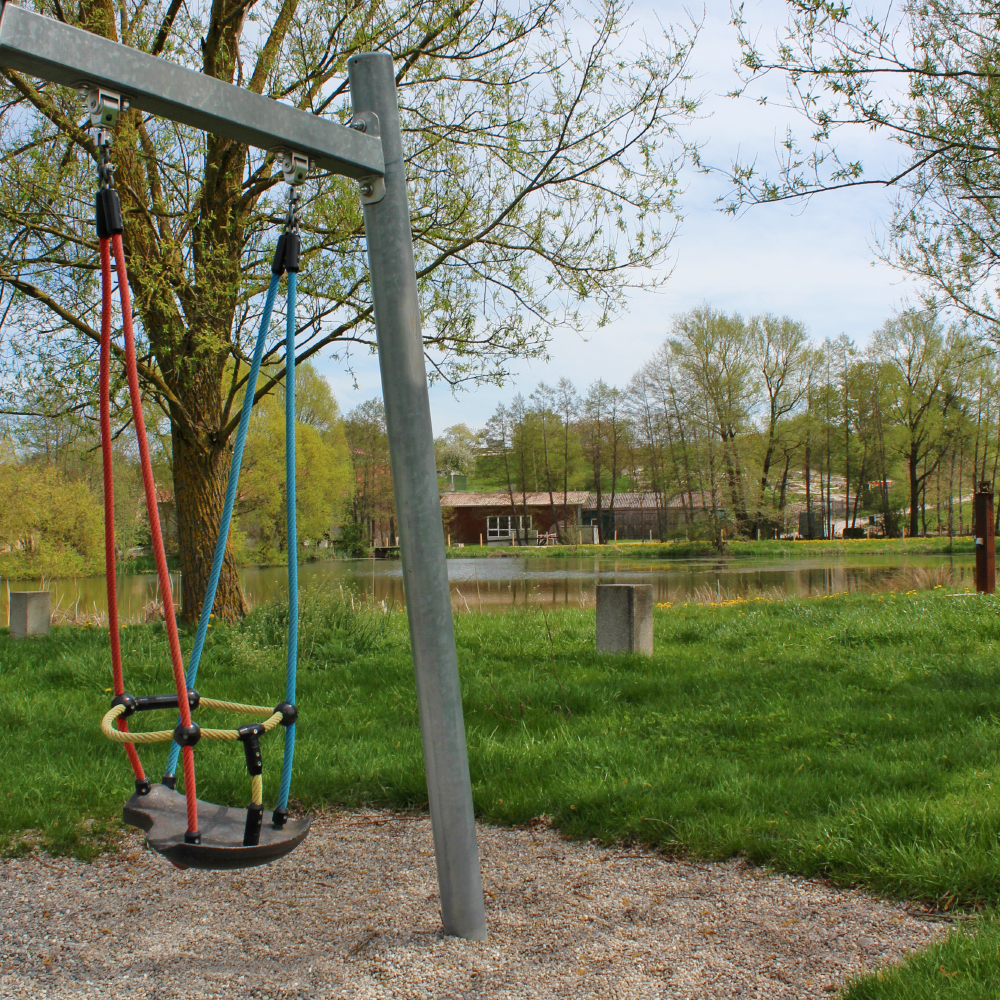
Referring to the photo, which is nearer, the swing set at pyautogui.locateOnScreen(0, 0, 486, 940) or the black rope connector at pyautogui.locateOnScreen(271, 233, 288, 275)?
the swing set at pyautogui.locateOnScreen(0, 0, 486, 940)

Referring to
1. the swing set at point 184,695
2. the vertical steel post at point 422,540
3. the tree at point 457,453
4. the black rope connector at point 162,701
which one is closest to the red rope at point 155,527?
the swing set at point 184,695

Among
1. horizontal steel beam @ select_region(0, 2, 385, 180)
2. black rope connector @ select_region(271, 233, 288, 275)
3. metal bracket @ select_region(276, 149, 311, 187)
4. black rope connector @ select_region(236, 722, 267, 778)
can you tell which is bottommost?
black rope connector @ select_region(236, 722, 267, 778)

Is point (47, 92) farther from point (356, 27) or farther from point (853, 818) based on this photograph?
point (853, 818)

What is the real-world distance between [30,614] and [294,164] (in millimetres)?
9277

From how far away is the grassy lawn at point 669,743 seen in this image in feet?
10.2

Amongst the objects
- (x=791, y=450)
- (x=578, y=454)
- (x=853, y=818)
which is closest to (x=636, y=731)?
(x=853, y=818)

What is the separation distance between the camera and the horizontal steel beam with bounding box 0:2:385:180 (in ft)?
7.07

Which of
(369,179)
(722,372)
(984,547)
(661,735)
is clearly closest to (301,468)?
(722,372)

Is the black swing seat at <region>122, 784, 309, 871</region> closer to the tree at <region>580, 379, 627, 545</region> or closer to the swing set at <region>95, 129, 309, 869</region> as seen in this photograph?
the swing set at <region>95, 129, 309, 869</region>

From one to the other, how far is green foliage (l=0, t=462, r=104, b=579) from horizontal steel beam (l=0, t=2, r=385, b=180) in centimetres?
2864

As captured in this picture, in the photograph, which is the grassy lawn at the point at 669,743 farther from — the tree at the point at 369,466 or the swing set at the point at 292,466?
the tree at the point at 369,466

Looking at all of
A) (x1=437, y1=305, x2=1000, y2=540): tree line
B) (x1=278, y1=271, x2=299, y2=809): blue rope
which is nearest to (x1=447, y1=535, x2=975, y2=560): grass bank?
(x1=437, y1=305, x2=1000, y2=540): tree line

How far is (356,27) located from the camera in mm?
8781

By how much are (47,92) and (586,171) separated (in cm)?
524
